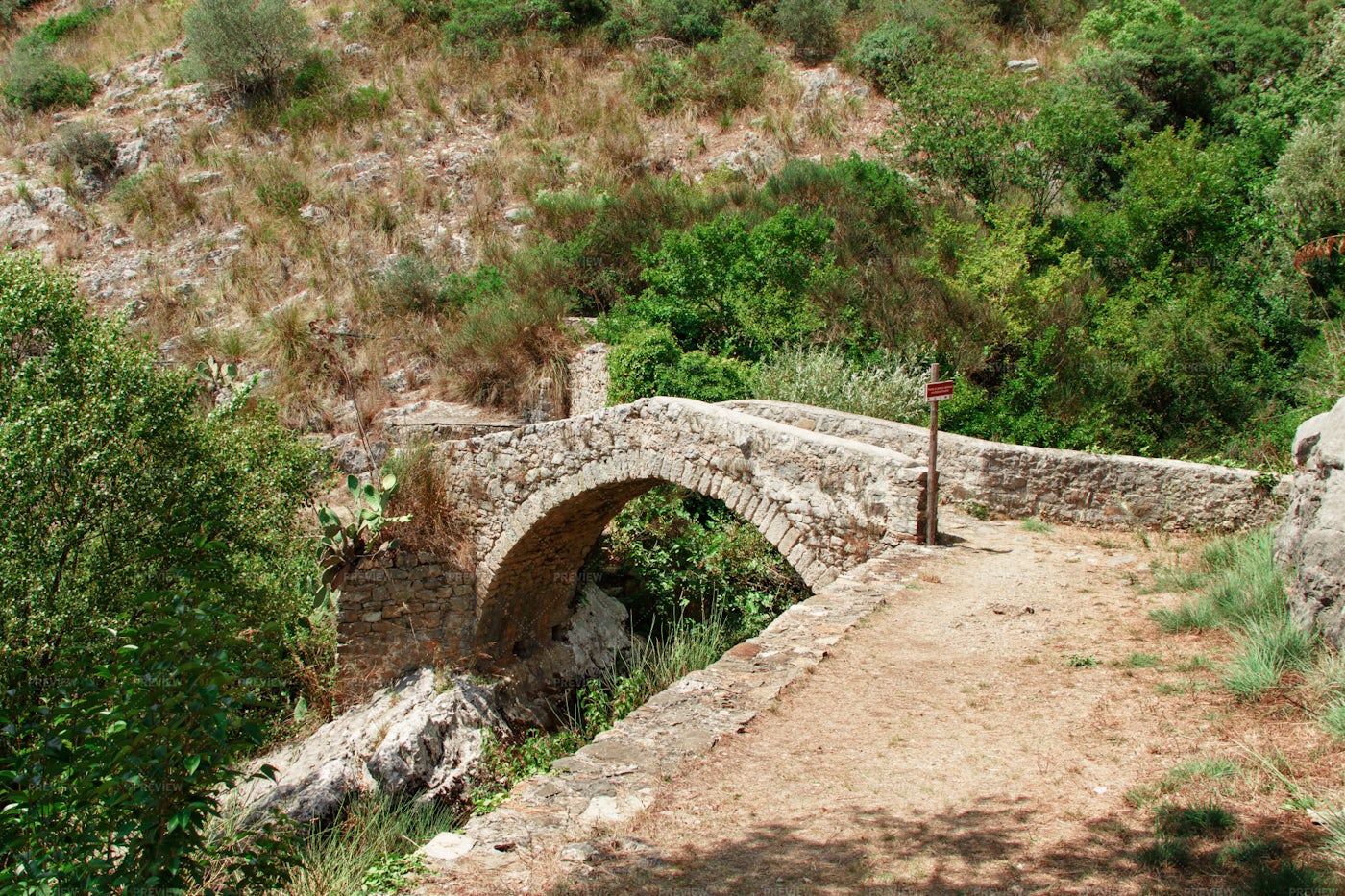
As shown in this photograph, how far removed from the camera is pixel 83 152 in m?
22.0

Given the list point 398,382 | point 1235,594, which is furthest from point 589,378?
point 1235,594

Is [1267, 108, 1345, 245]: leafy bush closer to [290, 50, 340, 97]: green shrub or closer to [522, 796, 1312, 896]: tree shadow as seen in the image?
[522, 796, 1312, 896]: tree shadow

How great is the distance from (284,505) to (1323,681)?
851cm

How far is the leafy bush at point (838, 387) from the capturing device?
1220 centimetres

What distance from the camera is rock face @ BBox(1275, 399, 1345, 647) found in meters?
4.15

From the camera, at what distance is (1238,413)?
46.0 feet

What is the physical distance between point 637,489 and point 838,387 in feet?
13.8

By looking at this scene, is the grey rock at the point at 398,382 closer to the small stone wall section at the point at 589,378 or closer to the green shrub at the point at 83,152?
the small stone wall section at the point at 589,378

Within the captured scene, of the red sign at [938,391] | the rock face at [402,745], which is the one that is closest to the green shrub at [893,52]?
the red sign at [938,391]

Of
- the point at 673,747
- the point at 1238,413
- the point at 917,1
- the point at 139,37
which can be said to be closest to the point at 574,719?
the point at 673,747

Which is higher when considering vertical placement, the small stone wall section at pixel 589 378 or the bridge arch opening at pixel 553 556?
the small stone wall section at pixel 589 378

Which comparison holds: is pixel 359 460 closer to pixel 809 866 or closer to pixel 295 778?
pixel 295 778

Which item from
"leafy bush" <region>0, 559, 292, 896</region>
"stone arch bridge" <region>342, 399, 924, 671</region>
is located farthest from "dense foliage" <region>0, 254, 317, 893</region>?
"stone arch bridge" <region>342, 399, 924, 671</region>

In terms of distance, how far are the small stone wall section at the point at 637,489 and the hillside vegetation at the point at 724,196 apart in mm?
3784
